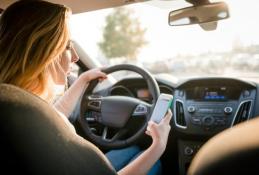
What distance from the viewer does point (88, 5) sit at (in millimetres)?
2771

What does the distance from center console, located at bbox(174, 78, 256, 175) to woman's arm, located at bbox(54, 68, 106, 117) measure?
1009 millimetres

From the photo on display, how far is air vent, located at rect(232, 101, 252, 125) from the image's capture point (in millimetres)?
3432

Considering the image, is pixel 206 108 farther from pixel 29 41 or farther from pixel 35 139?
pixel 35 139

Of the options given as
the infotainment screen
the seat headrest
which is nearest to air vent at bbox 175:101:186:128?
the infotainment screen

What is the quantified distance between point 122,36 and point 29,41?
4497 centimetres

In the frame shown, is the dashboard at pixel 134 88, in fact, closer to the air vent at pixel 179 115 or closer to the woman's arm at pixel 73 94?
the air vent at pixel 179 115

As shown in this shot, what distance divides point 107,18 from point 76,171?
46897 millimetres

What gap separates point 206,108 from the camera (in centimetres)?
355

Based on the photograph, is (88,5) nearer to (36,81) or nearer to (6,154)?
(36,81)

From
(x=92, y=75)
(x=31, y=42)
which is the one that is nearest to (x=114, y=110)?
(x=92, y=75)

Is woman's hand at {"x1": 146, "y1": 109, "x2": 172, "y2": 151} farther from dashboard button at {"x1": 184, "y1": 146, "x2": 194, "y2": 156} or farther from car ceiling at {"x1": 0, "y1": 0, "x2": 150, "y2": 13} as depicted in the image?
dashboard button at {"x1": 184, "y1": 146, "x2": 194, "y2": 156}

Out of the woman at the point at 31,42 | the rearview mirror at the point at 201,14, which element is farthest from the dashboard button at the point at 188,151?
the woman at the point at 31,42

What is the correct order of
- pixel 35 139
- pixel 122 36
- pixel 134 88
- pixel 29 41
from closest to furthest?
pixel 35 139
pixel 29 41
pixel 134 88
pixel 122 36

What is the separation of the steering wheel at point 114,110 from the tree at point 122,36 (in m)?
41.2
